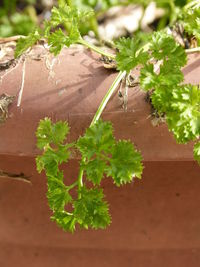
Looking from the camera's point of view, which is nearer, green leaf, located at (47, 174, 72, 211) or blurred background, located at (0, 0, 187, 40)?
green leaf, located at (47, 174, 72, 211)

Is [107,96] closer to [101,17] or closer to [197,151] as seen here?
[197,151]

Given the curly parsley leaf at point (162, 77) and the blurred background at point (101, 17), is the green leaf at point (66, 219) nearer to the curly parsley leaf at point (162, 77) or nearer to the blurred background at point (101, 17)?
the curly parsley leaf at point (162, 77)

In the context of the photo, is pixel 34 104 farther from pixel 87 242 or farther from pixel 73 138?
pixel 87 242

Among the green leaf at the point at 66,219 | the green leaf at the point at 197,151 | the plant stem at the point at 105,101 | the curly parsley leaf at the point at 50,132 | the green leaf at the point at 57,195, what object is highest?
the plant stem at the point at 105,101

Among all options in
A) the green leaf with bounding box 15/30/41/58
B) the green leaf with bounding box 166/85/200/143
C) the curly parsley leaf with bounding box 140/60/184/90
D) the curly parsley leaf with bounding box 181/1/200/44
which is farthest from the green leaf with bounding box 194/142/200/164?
the green leaf with bounding box 15/30/41/58

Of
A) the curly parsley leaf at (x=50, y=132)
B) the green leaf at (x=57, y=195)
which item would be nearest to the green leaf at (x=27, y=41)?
the curly parsley leaf at (x=50, y=132)

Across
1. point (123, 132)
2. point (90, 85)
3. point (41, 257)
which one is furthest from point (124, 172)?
point (41, 257)

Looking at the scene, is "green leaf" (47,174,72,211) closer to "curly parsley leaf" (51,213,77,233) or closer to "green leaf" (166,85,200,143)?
"curly parsley leaf" (51,213,77,233)
